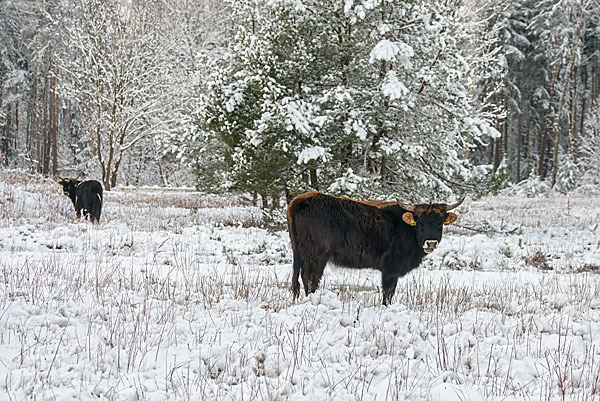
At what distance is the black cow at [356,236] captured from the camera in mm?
5637

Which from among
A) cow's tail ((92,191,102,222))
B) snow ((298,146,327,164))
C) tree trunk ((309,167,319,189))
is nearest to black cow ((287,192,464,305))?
snow ((298,146,327,164))

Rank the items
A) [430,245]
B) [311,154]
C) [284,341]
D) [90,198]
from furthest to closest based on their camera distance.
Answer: [90,198] → [311,154] → [430,245] → [284,341]

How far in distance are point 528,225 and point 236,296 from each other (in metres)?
12.7

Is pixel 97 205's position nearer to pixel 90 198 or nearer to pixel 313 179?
pixel 90 198

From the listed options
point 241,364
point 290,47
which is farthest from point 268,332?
point 290,47

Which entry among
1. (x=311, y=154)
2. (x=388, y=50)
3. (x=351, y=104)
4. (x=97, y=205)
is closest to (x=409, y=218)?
(x=311, y=154)

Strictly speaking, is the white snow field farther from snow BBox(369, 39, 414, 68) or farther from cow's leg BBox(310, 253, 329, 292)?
snow BBox(369, 39, 414, 68)

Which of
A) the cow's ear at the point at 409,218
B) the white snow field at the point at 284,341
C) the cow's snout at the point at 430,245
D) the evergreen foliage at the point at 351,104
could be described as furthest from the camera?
the evergreen foliage at the point at 351,104

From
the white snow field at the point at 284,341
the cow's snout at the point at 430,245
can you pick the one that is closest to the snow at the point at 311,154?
the white snow field at the point at 284,341

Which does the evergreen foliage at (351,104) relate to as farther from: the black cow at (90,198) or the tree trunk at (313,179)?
the black cow at (90,198)

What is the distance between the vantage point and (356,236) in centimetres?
573

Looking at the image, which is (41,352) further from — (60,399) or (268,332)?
(268,332)

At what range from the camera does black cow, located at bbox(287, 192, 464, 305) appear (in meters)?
5.64

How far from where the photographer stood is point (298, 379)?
10.9 ft
